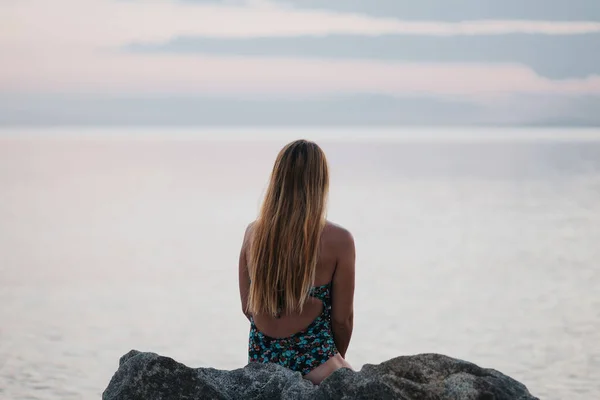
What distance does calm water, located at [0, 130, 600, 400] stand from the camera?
24.6 ft

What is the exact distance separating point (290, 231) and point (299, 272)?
→ 17 centimetres

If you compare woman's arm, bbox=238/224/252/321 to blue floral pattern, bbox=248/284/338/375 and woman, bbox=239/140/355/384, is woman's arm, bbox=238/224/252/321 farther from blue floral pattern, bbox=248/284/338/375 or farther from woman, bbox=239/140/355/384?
blue floral pattern, bbox=248/284/338/375

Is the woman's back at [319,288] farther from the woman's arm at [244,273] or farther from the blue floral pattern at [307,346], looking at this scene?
the woman's arm at [244,273]

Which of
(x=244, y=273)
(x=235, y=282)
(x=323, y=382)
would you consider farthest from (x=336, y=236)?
(x=235, y=282)

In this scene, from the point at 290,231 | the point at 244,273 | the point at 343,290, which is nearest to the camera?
the point at 290,231

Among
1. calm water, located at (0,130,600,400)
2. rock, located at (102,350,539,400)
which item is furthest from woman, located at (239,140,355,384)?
calm water, located at (0,130,600,400)

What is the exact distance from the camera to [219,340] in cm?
795

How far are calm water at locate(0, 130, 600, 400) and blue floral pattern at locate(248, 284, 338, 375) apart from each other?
10.4 ft

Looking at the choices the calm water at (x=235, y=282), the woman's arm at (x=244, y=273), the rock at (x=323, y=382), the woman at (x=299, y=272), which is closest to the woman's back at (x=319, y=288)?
the woman at (x=299, y=272)

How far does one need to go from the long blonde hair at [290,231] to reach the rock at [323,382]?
304mm

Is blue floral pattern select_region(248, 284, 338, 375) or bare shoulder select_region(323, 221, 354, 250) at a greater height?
bare shoulder select_region(323, 221, 354, 250)

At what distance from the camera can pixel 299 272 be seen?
362cm

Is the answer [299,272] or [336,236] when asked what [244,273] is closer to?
[299,272]

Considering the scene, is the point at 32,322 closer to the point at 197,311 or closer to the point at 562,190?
the point at 197,311
